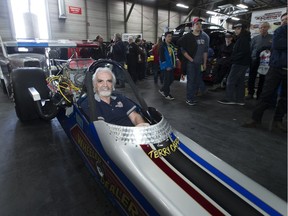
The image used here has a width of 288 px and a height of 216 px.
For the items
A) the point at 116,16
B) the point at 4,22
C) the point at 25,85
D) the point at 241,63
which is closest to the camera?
the point at 25,85

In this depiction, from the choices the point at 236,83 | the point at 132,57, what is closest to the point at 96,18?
the point at 132,57

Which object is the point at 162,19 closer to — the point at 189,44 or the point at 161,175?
the point at 189,44

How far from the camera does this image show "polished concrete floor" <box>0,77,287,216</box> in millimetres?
1737

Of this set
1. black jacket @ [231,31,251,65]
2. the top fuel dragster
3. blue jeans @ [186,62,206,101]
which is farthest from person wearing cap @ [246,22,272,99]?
the top fuel dragster

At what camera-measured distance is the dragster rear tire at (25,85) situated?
2928 millimetres

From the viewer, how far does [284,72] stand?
277cm

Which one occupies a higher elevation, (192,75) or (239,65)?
(239,65)

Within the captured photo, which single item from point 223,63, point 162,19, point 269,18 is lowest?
point 223,63

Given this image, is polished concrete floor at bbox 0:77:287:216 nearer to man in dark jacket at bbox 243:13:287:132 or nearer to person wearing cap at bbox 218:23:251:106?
man in dark jacket at bbox 243:13:287:132

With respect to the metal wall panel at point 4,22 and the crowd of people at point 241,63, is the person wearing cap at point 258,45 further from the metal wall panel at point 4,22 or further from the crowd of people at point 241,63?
the metal wall panel at point 4,22

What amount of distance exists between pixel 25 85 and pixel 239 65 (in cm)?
385

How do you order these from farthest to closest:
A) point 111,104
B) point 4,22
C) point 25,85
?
1. point 4,22
2. point 25,85
3. point 111,104

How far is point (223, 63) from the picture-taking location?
19.2 feet

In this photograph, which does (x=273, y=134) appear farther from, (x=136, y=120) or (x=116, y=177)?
(x=116, y=177)
